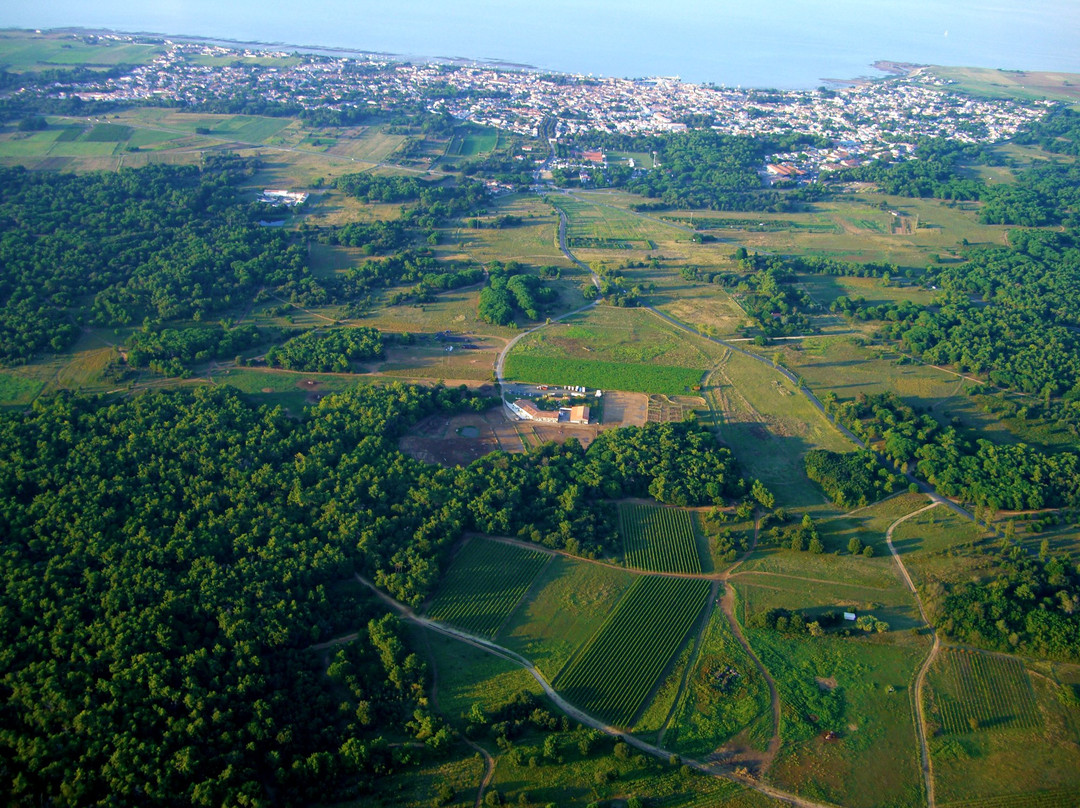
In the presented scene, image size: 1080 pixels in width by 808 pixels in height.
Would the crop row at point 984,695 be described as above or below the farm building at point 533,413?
below

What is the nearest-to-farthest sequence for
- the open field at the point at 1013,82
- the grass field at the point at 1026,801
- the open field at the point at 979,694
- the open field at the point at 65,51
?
1. the grass field at the point at 1026,801
2. the open field at the point at 979,694
3. the open field at the point at 65,51
4. the open field at the point at 1013,82

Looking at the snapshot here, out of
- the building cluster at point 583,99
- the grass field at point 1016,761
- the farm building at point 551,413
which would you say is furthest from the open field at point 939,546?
the building cluster at point 583,99

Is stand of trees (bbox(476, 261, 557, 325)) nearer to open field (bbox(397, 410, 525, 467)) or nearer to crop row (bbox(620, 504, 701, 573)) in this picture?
open field (bbox(397, 410, 525, 467))

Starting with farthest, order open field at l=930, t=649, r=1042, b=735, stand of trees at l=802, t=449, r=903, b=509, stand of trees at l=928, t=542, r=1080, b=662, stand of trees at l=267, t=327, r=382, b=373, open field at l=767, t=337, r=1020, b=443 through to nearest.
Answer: stand of trees at l=267, t=327, r=382, b=373
open field at l=767, t=337, r=1020, b=443
stand of trees at l=802, t=449, r=903, b=509
stand of trees at l=928, t=542, r=1080, b=662
open field at l=930, t=649, r=1042, b=735

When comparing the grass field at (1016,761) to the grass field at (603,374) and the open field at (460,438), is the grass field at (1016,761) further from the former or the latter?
the grass field at (603,374)

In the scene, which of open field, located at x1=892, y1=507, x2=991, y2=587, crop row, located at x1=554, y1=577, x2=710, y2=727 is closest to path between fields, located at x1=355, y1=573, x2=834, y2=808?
crop row, located at x1=554, y1=577, x2=710, y2=727

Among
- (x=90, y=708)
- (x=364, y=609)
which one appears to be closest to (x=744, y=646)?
(x=364, y=609)

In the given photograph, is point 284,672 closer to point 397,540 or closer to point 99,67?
point 397,540
